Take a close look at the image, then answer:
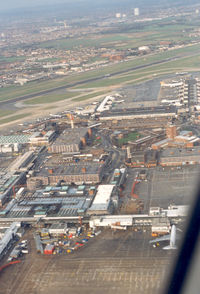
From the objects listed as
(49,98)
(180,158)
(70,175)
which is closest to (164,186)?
(180,158)

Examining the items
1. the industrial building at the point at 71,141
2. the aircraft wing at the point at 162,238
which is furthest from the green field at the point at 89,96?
the aircraft wing at the point at 162,238

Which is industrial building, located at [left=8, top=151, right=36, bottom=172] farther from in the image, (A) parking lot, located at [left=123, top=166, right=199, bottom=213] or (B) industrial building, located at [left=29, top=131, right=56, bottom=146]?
(A) parking lot, located at [left=123, top=166, right=199, bottom=213]

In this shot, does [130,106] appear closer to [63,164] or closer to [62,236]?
[63,164]

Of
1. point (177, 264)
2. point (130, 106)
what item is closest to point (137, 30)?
point (130, 106)

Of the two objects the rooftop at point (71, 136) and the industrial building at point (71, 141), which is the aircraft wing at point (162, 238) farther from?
the rooftop at point (71, 136)

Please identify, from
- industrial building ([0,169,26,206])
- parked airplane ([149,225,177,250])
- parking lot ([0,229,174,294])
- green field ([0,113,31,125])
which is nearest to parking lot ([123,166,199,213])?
parked airplane ([149,225,177,250])
